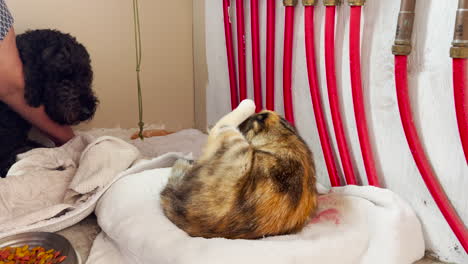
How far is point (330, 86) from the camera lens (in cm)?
121

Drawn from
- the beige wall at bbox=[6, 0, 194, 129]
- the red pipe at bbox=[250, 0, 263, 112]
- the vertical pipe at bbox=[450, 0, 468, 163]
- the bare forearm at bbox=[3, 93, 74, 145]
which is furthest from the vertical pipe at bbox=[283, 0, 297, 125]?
the bare forearm at bbox=[3, 93, 74, 145]

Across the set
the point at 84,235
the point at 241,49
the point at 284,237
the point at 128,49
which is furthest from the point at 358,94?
the point at 128,49

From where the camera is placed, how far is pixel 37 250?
100cm

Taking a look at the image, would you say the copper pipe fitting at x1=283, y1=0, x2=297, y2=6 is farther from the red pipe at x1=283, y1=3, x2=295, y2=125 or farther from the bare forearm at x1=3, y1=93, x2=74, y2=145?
the bare forearm at x1=3, y1=93, x2=74, y2=145

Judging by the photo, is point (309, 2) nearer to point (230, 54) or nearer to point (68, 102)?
point (230, 54)

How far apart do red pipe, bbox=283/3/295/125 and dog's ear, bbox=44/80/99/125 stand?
0.70 metres

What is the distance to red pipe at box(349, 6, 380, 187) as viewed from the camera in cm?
110

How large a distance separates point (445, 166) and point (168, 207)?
70 cm

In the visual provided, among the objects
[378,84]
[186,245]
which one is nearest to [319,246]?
[186,245]

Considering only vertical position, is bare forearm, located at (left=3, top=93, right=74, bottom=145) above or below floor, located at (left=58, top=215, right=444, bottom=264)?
above

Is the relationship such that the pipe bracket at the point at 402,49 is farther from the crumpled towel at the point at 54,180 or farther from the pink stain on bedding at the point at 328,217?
the crumpled towel at the point at 54,180

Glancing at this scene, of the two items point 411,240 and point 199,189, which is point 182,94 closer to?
point 199,189

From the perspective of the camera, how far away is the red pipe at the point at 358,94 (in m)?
1.10

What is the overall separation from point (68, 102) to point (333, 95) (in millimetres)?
877
